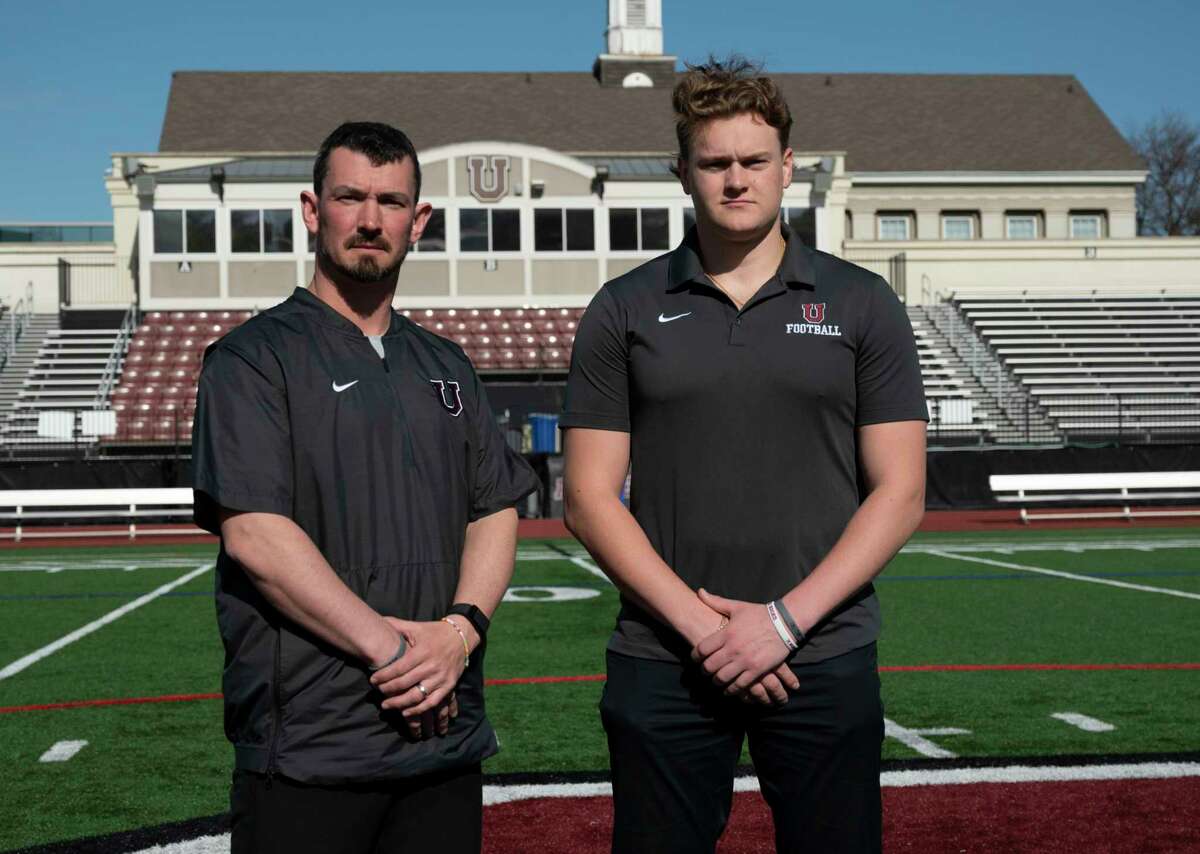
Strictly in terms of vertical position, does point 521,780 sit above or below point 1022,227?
below

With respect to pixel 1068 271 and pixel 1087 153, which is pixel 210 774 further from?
pixel 1087 153

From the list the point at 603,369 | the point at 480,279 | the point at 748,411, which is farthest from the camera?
the point at 480,279

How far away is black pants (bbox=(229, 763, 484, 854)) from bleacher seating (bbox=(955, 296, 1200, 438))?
2882 cm

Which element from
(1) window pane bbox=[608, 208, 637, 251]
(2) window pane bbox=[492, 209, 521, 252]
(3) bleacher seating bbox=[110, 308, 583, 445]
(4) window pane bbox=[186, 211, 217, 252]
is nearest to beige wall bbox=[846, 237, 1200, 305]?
(1) window pane bbox=[608, 208, 637, 251]

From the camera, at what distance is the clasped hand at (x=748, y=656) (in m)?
2.88

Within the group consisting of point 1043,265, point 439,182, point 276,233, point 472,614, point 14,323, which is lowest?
point 472,614

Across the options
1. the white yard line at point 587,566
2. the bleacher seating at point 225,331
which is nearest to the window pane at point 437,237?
the bleacher seating at point 225,331

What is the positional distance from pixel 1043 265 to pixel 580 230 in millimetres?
12896

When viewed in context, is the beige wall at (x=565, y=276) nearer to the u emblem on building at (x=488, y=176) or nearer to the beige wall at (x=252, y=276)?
the u emblem on building at (x=488, y=176)

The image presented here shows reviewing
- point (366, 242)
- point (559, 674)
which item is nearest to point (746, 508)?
point (366, 242)

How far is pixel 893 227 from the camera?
46.5m

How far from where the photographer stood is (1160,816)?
5.11m

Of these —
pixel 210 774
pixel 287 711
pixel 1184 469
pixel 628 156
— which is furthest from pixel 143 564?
pixel 628 156

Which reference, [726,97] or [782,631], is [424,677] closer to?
[782,631]
